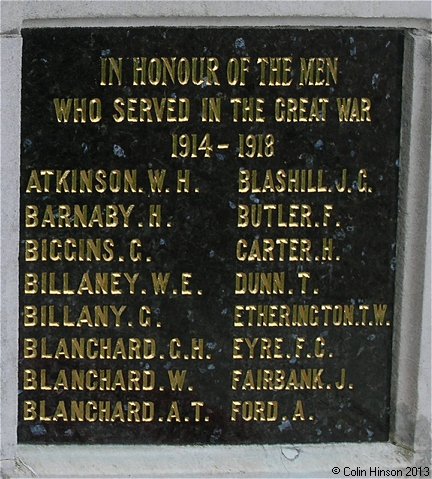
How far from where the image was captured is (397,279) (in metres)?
4.61

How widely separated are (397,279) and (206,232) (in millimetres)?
738

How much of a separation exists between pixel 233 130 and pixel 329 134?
0.35m

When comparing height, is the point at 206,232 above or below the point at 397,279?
above

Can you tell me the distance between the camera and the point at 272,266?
14.9 feet

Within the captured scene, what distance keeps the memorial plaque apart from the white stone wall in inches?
1.9

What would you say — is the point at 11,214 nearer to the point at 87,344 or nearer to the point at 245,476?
the point at 87,344

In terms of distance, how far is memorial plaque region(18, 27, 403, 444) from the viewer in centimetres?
443

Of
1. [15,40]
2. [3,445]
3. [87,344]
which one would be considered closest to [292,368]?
[87,344]

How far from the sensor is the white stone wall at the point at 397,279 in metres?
4.36

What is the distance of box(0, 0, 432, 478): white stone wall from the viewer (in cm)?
436

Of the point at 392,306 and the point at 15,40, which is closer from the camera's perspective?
the point at 15,40

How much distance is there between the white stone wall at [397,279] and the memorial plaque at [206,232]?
0.16 ft

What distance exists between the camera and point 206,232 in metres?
4.52

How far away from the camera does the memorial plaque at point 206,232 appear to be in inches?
175
